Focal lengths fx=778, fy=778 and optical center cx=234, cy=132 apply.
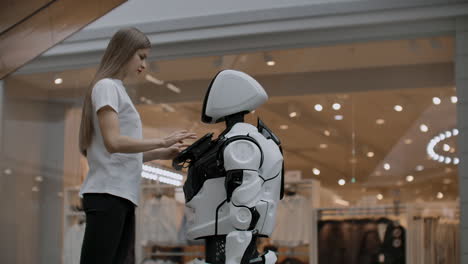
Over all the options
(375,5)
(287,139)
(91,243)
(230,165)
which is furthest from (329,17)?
(91,243)

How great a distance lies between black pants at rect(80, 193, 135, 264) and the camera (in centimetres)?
326

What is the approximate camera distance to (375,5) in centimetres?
666

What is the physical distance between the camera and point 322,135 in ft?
23.1

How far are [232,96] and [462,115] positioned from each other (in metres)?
3.25

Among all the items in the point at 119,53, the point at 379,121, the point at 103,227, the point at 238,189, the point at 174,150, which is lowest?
the point at 103,227

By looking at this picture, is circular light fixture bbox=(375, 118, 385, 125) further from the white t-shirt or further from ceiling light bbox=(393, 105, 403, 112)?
the white t-shirt

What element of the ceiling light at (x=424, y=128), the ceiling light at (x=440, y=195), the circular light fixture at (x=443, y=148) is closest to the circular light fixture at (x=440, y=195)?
the ceiling light at (x=440, y=195)

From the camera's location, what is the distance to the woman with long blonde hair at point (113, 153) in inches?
129

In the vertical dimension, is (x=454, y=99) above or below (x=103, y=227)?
above

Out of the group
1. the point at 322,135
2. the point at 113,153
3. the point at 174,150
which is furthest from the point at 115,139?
the point at 322,135

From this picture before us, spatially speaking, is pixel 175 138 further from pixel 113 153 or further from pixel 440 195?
pixel 440 195

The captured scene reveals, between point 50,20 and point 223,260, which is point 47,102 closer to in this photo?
point 50,20

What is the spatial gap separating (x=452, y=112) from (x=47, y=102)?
4014mm

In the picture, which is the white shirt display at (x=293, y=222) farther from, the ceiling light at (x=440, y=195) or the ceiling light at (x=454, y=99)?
the ceiling light at (x=454, y=99)
